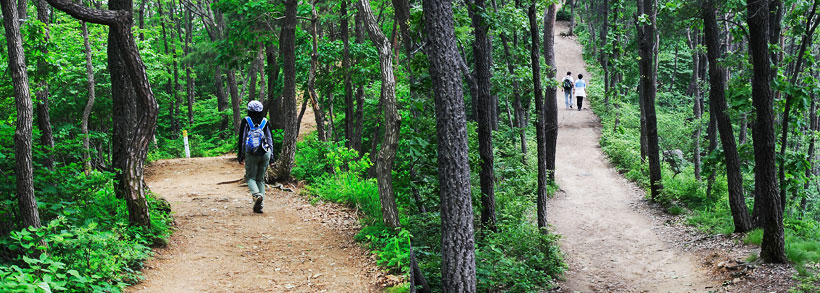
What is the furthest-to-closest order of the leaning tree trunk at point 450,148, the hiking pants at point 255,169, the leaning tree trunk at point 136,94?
the hiking pants at point 255,169
the leaning tree trunk at point 136,94
the leaning tree trunk at point 450,148

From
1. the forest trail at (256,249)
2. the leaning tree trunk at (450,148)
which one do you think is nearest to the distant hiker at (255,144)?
the forest trail at (256,249)

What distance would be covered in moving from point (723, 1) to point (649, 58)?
24.6ft

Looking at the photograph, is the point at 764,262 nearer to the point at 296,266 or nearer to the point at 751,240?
the point at 751,240

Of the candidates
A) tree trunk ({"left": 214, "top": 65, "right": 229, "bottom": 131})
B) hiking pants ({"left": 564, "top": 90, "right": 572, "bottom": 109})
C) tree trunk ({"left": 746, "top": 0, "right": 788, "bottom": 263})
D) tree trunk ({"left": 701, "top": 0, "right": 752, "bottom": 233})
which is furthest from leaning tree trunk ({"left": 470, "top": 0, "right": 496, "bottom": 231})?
tree trunk ({"left": 214, "top": 65, "right": 229, "bottom": 131})

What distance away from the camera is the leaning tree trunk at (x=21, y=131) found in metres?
6.82

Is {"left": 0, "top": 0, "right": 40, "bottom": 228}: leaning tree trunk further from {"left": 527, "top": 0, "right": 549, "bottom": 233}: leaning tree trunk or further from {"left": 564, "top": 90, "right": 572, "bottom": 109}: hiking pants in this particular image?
{"left": 564, "top": 90, "right": 572, "bottom": 109}: hiking pants

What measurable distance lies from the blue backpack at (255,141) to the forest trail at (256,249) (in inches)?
46.2

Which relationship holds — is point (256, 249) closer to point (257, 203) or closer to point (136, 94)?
point (257, 203)

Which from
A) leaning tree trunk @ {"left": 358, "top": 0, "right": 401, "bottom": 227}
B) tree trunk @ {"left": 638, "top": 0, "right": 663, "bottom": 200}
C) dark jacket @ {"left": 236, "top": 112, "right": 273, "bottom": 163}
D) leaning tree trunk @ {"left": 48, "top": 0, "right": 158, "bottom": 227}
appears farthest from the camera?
tree trunk @ {"left": 638, "top": 0, "right": 663, "bottom": 200}

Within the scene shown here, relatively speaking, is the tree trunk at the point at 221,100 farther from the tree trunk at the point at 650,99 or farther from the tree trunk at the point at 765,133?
the tree trunk at the point at 765,133

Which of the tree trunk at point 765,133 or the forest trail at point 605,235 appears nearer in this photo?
the tree trunk at point 765,133

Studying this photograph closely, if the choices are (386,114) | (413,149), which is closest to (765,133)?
(413,149)

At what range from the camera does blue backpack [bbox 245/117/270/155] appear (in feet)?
32.2

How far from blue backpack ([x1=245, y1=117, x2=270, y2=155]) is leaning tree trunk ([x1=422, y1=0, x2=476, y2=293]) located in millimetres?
4528
